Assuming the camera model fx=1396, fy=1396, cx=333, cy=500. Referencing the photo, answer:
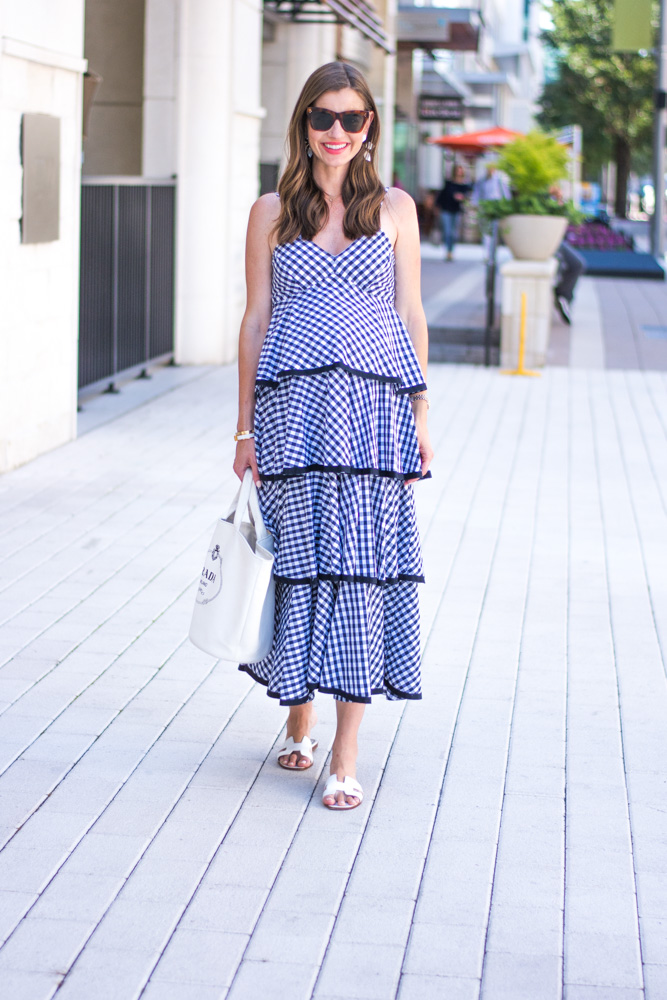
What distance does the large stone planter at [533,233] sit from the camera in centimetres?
1560

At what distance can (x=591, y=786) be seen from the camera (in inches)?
162

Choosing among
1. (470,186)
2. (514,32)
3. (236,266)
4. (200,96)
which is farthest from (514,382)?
(514,32)

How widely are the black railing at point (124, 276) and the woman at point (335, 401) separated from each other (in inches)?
271

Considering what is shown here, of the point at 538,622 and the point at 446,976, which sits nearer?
the point at 446,976

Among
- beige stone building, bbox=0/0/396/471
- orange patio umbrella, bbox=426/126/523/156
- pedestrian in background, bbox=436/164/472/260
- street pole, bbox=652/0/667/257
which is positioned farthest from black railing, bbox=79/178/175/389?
orange patio umbrella, bbox=426/126/523/156

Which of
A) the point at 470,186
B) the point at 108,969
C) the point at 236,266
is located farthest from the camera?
the point at 470,186

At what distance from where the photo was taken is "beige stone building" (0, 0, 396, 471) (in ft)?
27.0

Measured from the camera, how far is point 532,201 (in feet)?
51.9

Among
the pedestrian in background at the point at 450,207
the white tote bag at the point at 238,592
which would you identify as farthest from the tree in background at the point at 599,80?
the white tote bag at the point at 238,592

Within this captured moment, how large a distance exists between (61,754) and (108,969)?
1312mm

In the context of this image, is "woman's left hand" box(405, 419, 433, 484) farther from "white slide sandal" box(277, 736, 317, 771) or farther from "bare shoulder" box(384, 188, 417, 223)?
"white slide sandal" box(277, 736, 317, 771)

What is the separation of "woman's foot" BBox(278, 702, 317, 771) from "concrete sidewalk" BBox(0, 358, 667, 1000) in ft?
0.14

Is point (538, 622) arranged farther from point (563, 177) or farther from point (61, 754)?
point (563, 177)

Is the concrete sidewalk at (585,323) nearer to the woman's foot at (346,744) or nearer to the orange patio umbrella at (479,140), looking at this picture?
the orange patio umbrella at (479,140)
